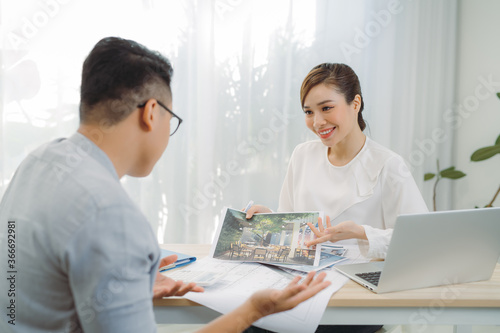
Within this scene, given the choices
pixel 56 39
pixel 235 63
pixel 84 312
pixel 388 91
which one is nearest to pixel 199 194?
pixel 235 63

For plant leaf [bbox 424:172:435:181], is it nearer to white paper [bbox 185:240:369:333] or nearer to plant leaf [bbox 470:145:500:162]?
plant leaf [bbox 470:145:500:162]

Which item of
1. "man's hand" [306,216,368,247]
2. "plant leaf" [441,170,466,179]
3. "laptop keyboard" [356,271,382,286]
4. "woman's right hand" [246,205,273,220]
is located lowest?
"laptop keyboard" [356,271,382,286]

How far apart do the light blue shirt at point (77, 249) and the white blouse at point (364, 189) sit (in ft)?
3.73

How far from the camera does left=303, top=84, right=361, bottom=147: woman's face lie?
179 centimetres

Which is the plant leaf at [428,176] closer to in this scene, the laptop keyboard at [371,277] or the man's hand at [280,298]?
the laptop keyboard at [371,277]

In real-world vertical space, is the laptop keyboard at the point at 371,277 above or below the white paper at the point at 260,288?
above

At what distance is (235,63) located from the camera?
2.82 m

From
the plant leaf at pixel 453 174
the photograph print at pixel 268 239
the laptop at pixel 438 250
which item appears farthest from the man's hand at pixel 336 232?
the plant leaf at pixel 453 174

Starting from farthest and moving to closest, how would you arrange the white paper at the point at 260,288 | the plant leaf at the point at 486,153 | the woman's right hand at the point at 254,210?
the plant leaf at the point at 486,153 < the woman's right hand at the point at 254,210 < the white paper at the point at 260,288

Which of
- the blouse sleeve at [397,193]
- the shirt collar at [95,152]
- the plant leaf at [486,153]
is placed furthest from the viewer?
the plant leaf at [486,153]

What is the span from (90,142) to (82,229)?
21 centimetres

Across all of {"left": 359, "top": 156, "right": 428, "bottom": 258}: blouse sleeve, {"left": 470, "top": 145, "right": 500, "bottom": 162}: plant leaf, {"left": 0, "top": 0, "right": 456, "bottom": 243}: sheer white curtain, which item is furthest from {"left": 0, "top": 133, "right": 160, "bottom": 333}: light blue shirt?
{"left": 470, "top": 145, "right": 500, "bottom": 162}: plant leaf

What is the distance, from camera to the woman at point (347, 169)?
1720 mm

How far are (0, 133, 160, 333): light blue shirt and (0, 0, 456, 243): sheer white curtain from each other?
6.45ft
